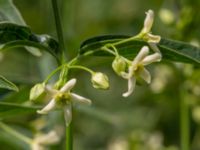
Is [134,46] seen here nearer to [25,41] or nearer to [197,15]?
[25,41]

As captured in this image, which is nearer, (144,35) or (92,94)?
(144,35)

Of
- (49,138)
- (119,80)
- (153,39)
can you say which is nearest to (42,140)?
(49,138)

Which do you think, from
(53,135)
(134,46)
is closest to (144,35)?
(134,46)

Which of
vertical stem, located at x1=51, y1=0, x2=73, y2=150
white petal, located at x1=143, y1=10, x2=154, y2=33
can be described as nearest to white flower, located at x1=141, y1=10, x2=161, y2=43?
white petal, located at x1=143, y1=10, x2=154, y2=33

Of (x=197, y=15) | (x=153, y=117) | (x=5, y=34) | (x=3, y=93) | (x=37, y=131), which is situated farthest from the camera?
(x=153, y=117)

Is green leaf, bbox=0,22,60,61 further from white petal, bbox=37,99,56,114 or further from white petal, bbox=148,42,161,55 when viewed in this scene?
white petal, bbox=148,42,161,55

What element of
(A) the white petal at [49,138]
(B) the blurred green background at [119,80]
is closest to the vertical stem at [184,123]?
(B) the blurred green background at [119,80]
